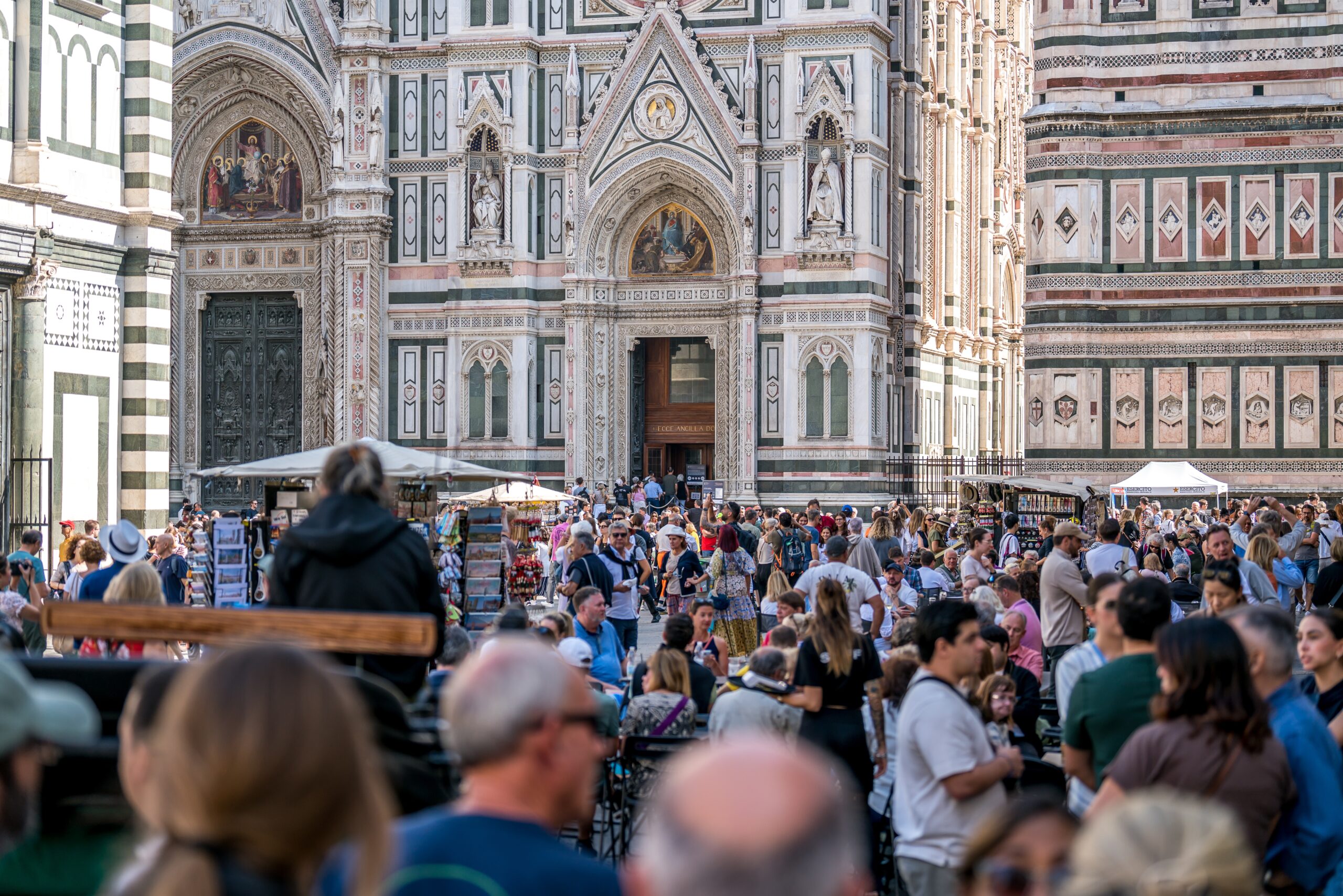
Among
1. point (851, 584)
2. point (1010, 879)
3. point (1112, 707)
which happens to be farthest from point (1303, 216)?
point (1010, 879)

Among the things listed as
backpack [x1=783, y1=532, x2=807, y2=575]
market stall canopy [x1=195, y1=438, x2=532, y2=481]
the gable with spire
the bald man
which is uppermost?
the gable with spire

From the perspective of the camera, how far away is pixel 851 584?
12945mm

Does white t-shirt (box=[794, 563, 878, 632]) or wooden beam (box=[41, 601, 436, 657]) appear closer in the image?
wooden beam (box=[41, 601, 436, 657])

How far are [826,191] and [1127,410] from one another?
850 centimetres

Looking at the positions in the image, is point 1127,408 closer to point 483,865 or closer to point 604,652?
point 604,652

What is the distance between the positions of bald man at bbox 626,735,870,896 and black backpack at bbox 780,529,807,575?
71.8 feet

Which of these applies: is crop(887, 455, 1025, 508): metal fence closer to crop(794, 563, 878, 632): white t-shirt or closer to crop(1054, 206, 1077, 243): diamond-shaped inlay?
A: crop(1054, 206, 1077, 243): diamond-shaped inlay

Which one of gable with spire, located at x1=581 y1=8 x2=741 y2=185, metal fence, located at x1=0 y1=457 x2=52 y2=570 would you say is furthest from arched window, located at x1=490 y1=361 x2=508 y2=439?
metal fence, located at x1=0 y1=457 x2=52 y2=570

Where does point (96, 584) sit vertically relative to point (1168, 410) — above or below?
below

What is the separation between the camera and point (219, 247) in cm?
4059

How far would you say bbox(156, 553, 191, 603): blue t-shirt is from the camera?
15.3 meters

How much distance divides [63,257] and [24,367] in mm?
1365

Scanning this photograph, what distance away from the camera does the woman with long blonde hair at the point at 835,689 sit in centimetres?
848

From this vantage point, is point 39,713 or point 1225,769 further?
point 1225,769
